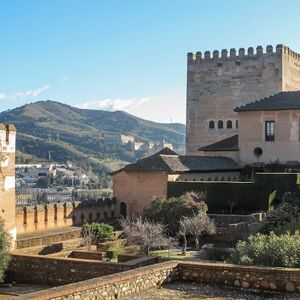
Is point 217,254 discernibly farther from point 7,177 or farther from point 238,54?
point 238,54

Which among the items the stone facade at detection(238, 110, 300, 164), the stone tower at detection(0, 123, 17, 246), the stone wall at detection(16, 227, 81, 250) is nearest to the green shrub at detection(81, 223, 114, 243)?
the stone wall at detection(16, 227, 81, 250)

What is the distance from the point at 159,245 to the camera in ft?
75.7

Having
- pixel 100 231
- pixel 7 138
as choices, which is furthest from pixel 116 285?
pixel 100 231

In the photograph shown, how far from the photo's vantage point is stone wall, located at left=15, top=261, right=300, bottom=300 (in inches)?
401

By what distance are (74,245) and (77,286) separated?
13866 millimetres

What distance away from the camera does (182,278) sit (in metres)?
11.8

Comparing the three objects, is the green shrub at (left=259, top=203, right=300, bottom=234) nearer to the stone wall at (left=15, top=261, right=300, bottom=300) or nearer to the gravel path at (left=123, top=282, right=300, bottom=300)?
the stone wall at (left=15, top=261, right=300, bottom=300)

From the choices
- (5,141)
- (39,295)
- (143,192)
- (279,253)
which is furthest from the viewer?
(143,192)

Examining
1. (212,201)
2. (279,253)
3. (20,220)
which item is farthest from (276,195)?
(279,253)

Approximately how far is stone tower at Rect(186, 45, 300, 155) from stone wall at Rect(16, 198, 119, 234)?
49.6ft

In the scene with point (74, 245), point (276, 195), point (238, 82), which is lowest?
point (74, 245)

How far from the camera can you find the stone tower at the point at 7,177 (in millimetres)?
22047

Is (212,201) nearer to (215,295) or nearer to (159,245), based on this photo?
(159,245)

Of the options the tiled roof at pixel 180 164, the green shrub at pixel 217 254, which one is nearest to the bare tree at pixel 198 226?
the green shrub at pixel 217 254
